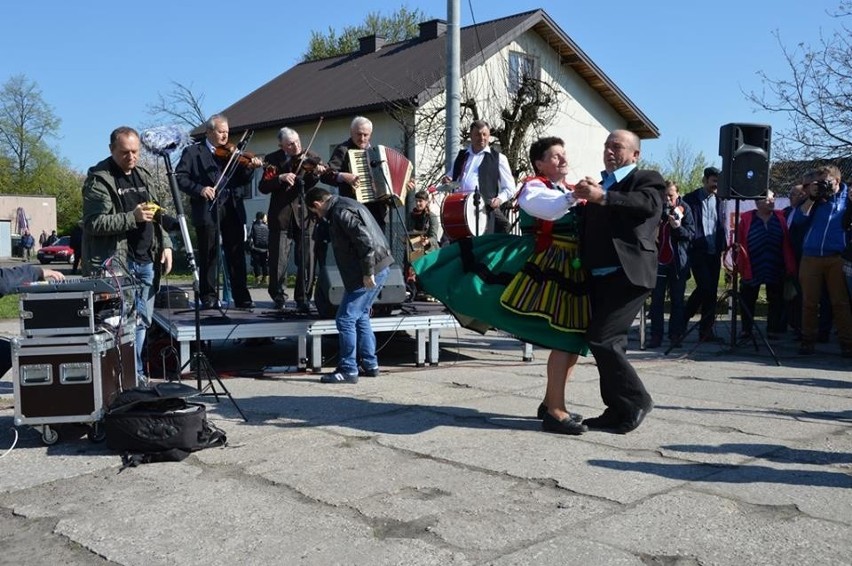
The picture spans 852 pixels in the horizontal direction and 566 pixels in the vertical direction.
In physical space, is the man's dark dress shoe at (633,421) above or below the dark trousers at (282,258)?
below

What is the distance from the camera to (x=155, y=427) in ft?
17.9

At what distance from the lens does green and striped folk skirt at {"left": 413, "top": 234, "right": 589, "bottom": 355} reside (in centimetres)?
595

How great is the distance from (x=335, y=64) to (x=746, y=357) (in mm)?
31312

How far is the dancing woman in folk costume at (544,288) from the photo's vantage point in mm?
5938

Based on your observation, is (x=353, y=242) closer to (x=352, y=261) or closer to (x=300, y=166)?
(x=352, y=261)

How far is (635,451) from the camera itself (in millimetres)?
5578

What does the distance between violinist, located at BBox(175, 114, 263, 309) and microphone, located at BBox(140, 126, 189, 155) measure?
7.34 feet

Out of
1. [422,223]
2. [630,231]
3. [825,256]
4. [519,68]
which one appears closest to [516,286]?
[630,231]

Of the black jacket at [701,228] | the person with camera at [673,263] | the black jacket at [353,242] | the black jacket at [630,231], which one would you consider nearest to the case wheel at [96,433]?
the black jacket at [353,242]

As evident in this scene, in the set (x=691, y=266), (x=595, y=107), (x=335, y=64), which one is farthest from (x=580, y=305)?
(x=335, y=64)

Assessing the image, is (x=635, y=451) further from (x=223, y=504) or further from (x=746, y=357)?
(x=746, y=357)

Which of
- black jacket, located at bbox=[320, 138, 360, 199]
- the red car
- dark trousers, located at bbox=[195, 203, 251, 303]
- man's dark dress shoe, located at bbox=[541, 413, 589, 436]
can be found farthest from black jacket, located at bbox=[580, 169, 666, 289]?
the red car

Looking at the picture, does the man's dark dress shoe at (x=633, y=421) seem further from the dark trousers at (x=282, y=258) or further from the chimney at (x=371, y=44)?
the chimney at (x=371, y=44)

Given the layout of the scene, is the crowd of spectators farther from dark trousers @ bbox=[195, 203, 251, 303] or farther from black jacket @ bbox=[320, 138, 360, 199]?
dark trousers @ bbox=[195, 203, 251, 303]
